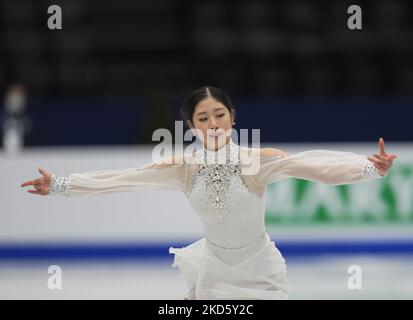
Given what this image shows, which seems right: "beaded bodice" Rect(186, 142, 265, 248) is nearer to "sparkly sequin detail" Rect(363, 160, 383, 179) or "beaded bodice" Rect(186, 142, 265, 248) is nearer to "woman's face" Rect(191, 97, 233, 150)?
"woman's face" Rect(191, 97, 233, 150)

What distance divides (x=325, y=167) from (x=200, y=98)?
525 mm

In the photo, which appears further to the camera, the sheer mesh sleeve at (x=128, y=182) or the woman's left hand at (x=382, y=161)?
the sheer mesh sleeve at (x=128, y=182)

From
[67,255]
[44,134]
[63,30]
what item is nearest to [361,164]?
[67,255]

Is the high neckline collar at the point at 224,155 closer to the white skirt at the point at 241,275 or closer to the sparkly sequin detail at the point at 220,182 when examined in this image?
the sparkly sequin detail at the point at 220,182

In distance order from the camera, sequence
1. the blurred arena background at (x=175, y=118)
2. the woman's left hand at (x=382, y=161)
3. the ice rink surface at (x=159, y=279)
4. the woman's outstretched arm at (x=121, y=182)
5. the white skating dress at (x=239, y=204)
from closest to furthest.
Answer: the woman's left hand at (x=382, y=161)
the white skating dress at (x=239, y=204)
the woman's outstretched arm at (x=121, y=182)
the ice rink surface at (x=159, y=279)
the blurred arena background at (x=175, y=118)

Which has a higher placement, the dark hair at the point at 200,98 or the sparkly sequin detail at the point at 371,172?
the dark hair at the point at 200,98

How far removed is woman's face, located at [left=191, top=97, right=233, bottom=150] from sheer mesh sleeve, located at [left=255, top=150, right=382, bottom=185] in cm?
18

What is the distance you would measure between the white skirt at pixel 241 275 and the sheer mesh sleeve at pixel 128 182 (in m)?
0.28

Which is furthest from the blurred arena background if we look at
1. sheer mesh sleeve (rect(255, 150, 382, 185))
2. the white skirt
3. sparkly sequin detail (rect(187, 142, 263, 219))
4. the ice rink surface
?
sheer mesh sleeve (rect(255, 150, 382, 185))

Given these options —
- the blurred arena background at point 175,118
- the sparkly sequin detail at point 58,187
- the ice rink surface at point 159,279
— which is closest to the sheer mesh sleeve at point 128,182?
the sparkly sequin detail at point 58,187

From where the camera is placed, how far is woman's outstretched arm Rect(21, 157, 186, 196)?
290cm

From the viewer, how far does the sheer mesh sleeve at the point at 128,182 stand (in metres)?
2.90
